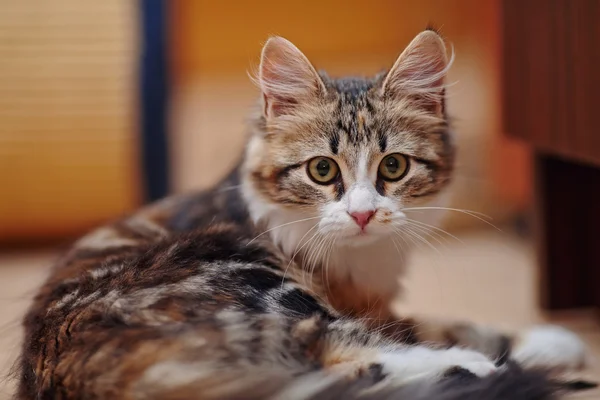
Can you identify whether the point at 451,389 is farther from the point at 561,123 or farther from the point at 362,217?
the point at 561,123

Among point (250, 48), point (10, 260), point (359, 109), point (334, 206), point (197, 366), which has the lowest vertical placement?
point (10, 260)


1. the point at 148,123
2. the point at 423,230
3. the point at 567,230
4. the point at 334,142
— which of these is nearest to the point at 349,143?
the point at 334,142

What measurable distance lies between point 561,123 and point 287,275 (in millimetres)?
776

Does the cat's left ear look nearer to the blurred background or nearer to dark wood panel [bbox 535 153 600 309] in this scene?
dark wood panel [bbox 535 153 600 309]

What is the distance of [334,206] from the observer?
1440 millimetres

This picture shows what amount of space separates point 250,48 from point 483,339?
2.09 m

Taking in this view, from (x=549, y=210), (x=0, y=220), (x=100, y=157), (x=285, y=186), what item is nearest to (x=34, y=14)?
(x=100, y=157)

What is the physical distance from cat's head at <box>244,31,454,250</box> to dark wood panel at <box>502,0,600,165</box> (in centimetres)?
32

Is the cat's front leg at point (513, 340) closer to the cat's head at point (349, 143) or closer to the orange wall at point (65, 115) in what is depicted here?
the cat's head at point (349, 143)

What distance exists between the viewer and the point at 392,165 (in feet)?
4.89

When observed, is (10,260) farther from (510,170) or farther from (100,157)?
(510,170)

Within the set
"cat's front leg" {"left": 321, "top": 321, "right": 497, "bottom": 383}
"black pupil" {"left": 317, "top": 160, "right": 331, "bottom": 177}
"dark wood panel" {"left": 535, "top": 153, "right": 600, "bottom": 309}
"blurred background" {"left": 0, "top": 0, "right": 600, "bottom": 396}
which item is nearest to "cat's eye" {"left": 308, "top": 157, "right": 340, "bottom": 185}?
"black pupil" {"left": 317, "top": 160, "right": 331, "bottom": 177}

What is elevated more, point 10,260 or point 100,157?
point 100,157

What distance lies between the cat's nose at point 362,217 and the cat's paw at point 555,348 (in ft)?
1.61
